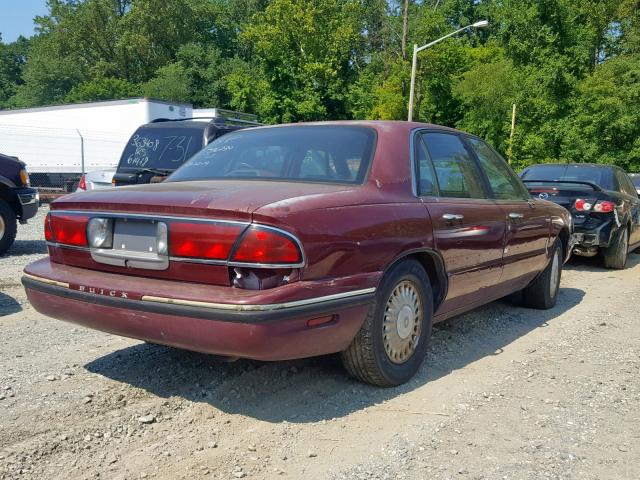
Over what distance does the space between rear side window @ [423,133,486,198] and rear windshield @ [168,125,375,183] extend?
61cm

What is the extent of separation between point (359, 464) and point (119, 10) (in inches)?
2574

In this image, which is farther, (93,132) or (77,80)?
(77,80)

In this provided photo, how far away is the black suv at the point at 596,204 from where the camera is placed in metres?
8.58

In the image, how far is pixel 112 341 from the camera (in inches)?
183

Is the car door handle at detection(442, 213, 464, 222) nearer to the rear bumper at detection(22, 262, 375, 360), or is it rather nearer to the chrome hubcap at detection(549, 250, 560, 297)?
the rear bumper at detection(22, 262, 375, 360)

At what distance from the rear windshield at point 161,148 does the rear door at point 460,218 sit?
4.56 meters

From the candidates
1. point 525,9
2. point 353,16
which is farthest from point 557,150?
point 353,16

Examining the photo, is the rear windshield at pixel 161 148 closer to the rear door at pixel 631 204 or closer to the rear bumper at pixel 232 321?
the rear bumper at pixel 232 321

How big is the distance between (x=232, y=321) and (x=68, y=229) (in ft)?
4.42

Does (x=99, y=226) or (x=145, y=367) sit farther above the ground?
(x=99, y=226)

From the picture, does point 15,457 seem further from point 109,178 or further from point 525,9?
point 525,9

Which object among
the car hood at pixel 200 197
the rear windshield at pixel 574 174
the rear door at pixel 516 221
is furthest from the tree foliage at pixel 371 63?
the car hood at pixel 200 197

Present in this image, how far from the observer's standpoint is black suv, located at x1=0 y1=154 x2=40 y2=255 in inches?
331

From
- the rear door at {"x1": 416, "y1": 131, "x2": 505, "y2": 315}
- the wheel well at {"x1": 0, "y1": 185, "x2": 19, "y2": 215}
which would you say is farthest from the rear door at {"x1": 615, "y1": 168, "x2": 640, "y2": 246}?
the wheel well at {"x1": 0, "y1": 185, "x2": 19, "y2": 215}
